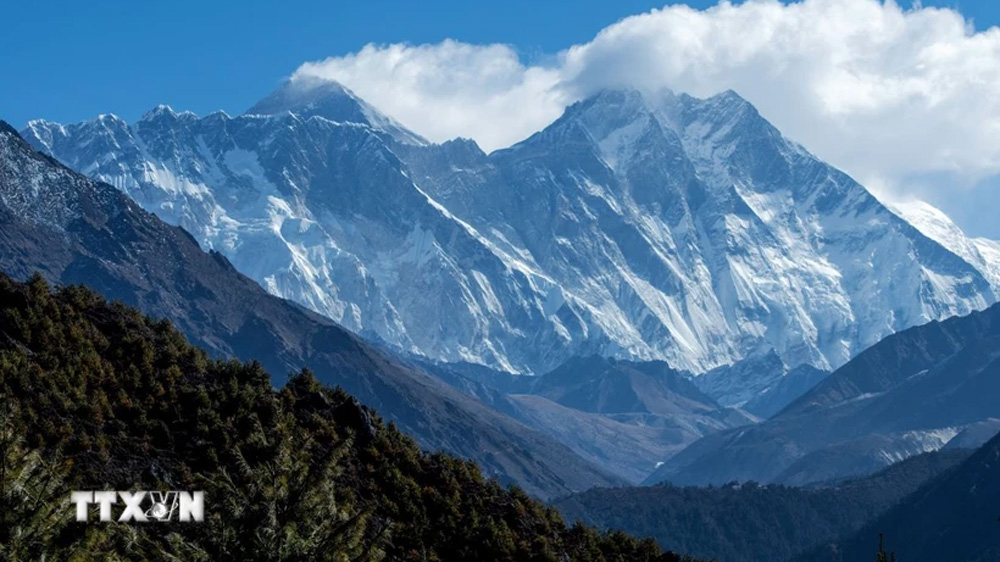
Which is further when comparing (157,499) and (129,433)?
(129,433)

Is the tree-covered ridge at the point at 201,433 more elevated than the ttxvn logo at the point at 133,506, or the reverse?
the tree-covered ridge at the point at 201,433

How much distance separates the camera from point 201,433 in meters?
102

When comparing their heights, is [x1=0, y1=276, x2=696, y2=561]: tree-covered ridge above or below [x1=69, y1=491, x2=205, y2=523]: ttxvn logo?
above

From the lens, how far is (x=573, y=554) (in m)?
114

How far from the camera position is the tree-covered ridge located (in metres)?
A: 92.3

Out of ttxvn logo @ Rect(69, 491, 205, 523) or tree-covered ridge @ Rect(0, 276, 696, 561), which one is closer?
ttxvn logo @ Rect(69, 491, 205, 523)

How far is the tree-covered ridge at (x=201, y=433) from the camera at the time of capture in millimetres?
92312

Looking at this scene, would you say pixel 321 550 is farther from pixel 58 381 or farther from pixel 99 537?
pixel 58 381

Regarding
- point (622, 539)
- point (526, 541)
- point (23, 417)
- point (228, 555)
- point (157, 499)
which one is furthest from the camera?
point (622, 539)

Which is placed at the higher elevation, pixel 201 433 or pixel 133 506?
pixel 201 433

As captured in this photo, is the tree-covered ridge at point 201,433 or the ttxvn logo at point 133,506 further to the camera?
the tree-covered ridge at point 201,433

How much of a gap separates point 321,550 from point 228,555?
119 inches

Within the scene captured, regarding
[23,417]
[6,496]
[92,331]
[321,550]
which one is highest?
[92,331]

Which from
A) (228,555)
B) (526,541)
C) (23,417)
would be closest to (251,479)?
(228,555)
